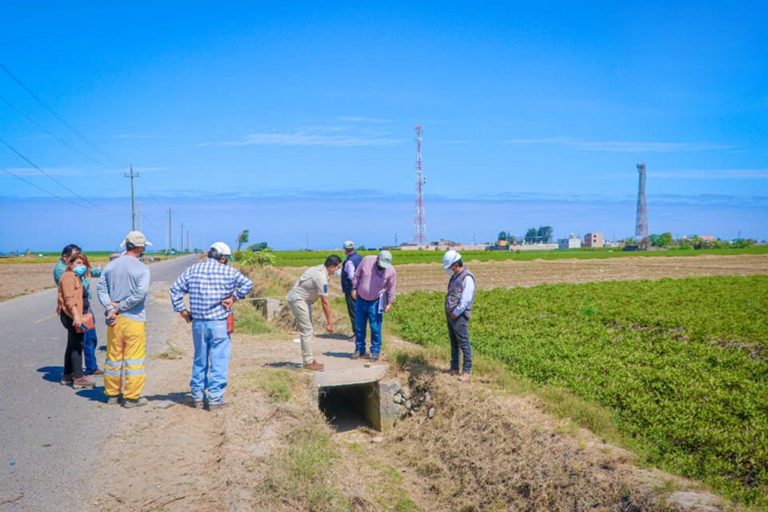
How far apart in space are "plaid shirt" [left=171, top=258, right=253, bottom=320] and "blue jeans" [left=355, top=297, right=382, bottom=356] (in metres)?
3.25

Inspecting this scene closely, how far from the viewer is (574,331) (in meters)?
13.8

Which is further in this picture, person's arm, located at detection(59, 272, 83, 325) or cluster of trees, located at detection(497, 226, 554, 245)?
cluster of trees, located at detection(497, 226, 554, 245)

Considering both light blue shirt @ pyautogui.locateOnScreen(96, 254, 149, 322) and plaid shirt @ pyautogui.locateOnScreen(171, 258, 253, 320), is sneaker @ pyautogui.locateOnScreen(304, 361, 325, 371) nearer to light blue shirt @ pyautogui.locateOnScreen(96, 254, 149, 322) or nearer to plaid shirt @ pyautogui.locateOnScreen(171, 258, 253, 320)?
plaid shirt @ pyautogui.locateOnScreen(171, 258, 253, 320)

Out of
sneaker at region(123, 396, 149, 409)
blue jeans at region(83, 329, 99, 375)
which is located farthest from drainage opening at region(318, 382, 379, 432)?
blue jeans at region(83, 329, 99, 375)

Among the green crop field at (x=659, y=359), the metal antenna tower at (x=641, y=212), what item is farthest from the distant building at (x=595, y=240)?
the green crop field at (x=659, y=359)

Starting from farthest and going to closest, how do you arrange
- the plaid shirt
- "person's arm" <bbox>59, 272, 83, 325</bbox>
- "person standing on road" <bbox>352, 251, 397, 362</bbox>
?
"person standing on road" <bbox>352, 251, 397, 362</bbox>
"person's arm" <bbox>59, 272, 83, 325</bbox>
the plaid shirt

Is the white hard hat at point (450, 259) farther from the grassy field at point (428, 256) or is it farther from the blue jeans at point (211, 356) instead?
the grassy field at point (428, 256)

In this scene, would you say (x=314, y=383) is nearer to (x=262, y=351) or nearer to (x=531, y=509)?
(x=262, y=351)

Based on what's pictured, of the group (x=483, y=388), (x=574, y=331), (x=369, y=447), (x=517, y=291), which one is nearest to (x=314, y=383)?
(x=369, y=447)

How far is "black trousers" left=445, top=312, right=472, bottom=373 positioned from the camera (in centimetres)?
883

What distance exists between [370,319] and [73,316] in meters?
4.75

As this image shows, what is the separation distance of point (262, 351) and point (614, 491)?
7755 millimetres

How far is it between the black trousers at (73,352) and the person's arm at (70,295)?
17 centimetres

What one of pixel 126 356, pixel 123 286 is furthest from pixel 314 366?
pixel 123 286
